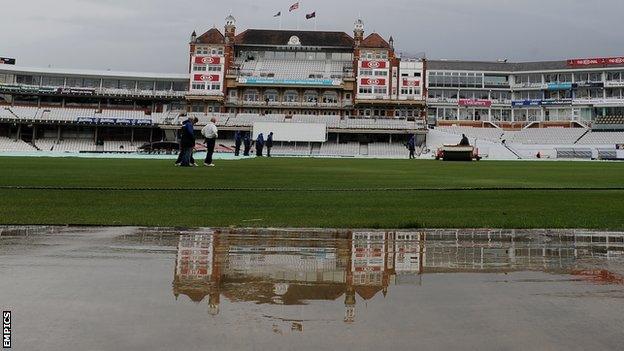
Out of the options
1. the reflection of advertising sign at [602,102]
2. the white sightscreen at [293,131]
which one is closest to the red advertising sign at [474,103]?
the reflection of advertising sign at [602,102]

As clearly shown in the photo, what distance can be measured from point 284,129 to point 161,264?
7632 centimetres

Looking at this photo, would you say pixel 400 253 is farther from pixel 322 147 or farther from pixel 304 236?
pixel 322 147

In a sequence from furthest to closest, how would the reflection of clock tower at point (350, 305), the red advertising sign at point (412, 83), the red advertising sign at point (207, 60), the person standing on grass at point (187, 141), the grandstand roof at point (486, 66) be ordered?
the grandstand roof at point (486, 66), the red advertising sign at point (207, 60), the red advertising sign at point (412, 83), the person standing on grass at point (187, 141), the reflection of clock tower at point (350, 305)

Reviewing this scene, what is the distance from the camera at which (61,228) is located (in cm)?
673

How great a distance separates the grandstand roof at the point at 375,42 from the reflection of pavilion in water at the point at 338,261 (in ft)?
293

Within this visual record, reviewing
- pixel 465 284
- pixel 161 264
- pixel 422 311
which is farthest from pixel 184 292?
pixel 465 284

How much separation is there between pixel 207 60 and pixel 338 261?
302 ft

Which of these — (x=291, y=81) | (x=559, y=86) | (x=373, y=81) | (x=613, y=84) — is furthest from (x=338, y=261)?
(x=613, y=84)

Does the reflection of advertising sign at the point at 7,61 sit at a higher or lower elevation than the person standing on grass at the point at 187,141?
higher

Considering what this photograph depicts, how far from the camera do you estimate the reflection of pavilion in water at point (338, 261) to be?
12.6 ft

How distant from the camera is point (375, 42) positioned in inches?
3666

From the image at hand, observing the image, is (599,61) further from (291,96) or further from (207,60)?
(207,60)

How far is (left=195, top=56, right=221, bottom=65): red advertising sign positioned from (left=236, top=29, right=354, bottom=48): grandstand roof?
626 centimetres

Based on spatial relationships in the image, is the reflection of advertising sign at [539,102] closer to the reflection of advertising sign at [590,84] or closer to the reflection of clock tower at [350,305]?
the reflection of advertising sign at [590,84]
